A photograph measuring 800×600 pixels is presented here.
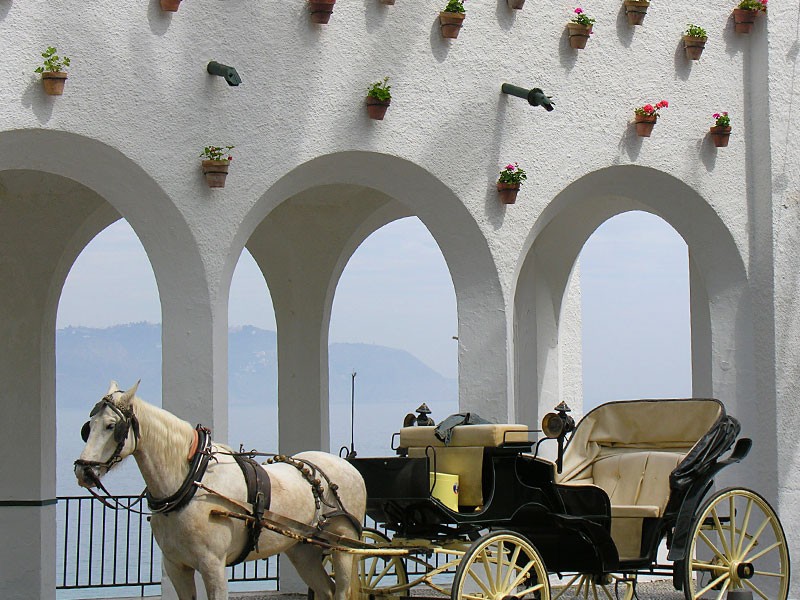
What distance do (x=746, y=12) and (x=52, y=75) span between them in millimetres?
5926

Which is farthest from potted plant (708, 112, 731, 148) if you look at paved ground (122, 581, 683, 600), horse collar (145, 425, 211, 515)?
horse collar (145, 425, 211, 515)

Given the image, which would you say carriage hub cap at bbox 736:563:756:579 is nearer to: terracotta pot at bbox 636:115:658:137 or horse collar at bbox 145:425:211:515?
terracotta pot at bbox 636:115:658:137

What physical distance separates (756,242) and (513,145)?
2.43 meters

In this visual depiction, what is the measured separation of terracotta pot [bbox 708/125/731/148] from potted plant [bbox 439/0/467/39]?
8.12 ft

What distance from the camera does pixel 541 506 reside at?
813cm

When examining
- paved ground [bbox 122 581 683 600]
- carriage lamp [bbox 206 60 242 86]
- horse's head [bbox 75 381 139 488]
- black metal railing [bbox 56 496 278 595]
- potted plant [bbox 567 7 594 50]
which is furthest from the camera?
black metal railing [bbox 56 496 278 595]

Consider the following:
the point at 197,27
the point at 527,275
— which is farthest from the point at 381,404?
the point at 197,27

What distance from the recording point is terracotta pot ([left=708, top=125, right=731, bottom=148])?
34.8ft

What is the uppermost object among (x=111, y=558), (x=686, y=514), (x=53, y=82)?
(x=53, y=82)

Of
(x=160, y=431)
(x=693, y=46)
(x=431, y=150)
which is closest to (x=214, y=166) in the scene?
(x=431, y=150)

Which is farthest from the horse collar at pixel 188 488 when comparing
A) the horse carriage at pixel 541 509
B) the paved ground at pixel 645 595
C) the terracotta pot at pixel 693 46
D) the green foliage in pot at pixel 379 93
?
the terracotta pot at pixel 693 46

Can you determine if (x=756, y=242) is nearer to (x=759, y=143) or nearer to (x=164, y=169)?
(x=759, y=143)

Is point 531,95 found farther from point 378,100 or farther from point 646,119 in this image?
point 378,100

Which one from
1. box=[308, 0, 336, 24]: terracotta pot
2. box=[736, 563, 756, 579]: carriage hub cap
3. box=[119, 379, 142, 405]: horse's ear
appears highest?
box=[308, 0, 336, 24]: terracotta pot
